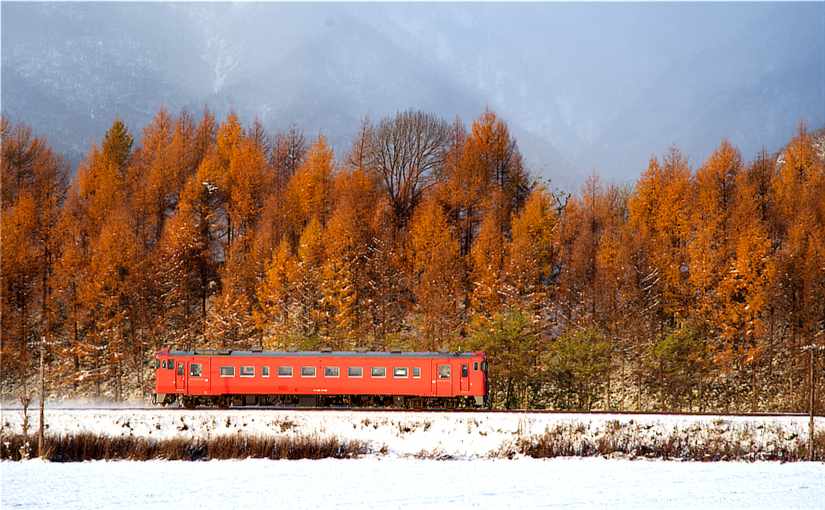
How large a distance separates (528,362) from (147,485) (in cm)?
2386

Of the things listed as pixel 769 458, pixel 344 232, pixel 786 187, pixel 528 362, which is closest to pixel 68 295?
pixel 344 232

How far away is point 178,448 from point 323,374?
1094 cm

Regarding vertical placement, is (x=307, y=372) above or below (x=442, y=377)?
above

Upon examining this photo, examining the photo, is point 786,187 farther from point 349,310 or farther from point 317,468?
point 317,468

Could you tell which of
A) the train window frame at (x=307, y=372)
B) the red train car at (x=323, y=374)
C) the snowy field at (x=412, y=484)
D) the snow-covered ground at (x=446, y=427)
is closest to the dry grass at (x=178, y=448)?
the snowy field at (x=412, y=484)

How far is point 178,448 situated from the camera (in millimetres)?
29750

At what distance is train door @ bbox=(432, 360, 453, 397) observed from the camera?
3934 cm

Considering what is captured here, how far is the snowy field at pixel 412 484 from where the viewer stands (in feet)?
A: 73.1

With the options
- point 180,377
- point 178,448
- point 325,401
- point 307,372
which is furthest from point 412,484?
point 180,377

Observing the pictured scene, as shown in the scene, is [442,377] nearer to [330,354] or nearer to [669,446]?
[330,354]

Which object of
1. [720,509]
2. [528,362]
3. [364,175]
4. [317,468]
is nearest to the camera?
[720,509]

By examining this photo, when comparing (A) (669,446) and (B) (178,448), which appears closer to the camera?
(B) (178,448)

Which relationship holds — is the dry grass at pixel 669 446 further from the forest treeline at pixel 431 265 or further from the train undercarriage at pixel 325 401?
the forest treeline at pixel 431 265

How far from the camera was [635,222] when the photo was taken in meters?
56.4
